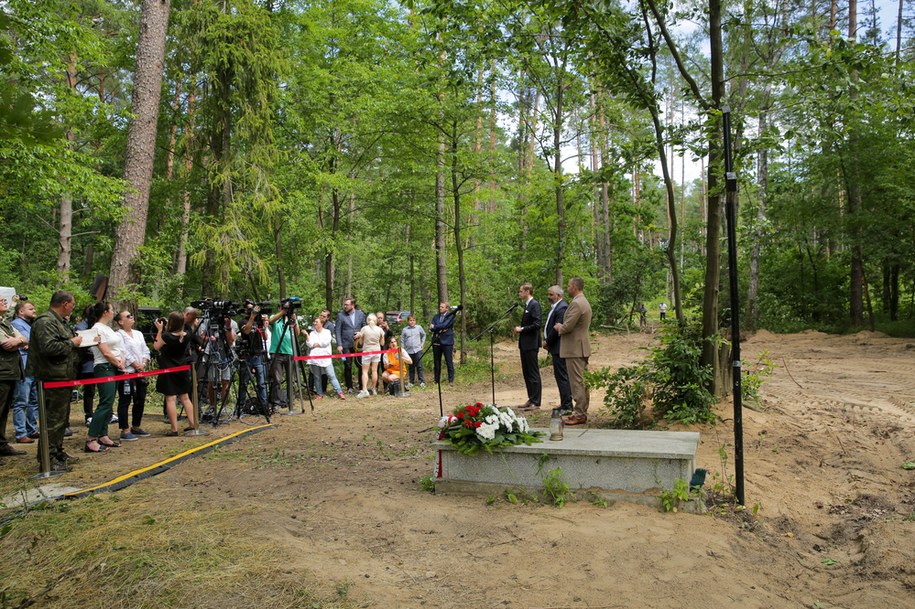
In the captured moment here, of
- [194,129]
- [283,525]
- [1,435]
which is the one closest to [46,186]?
[194,129]

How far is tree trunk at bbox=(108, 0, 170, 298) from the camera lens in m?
10.7

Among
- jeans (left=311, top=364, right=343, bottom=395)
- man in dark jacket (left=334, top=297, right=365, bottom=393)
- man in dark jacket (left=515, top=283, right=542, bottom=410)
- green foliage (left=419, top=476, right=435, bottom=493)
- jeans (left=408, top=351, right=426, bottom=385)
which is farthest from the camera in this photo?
jeans (left=408, top=351, right=426, bottom=385)

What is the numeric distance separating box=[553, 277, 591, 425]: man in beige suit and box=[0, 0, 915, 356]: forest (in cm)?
121

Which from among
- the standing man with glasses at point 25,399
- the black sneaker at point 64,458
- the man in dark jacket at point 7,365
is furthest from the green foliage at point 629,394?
the standing man with glasses at point 25,399

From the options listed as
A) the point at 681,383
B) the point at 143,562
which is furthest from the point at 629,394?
the point at 143,562

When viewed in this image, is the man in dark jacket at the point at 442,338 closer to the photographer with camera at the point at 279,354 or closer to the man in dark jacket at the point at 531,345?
the man in dark jacket at the point at 531,345

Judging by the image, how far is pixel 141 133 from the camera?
10797 millimetres

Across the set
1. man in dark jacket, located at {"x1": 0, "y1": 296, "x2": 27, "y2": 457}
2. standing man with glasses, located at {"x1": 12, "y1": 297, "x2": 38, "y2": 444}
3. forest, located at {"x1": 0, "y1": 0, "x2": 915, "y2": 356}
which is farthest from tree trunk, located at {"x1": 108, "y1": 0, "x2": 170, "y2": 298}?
man in dark jacket, located at {"x1": 0, "y1": 296, "x2": 27, "y2": 457}

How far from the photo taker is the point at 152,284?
12219 millimetres

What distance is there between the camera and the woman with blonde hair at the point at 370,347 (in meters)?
12.0

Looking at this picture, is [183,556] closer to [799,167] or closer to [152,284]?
[152,284]

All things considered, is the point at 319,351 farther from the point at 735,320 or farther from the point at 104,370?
the point at 735,320

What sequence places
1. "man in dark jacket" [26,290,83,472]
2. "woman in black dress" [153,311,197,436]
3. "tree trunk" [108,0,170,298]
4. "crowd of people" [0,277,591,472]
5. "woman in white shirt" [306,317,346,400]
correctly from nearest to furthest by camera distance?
"man in dark jacket" [26,290,83,472] < "crowd of people" [0,277,591,472] < "woman in black dress" [153,311,197,436] < "tree trunk" [108,0,170,298] < "woman in white shirt" [306,317,346,400]

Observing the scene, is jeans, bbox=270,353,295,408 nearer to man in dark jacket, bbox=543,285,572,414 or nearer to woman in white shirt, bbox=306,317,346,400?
woman in white shirt, bbox=306,317,346,400
